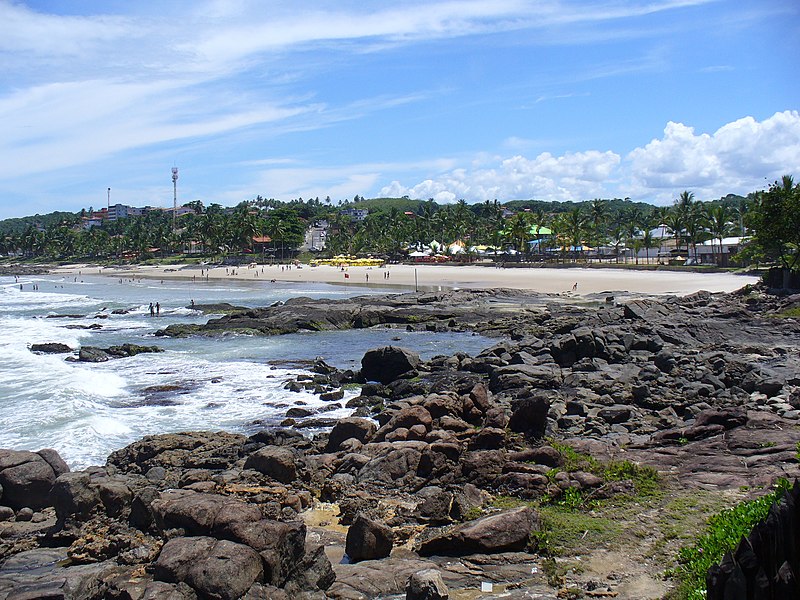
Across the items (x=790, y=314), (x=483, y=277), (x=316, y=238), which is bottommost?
(x=790, y=314)

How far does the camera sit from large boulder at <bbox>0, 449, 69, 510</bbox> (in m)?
12.3

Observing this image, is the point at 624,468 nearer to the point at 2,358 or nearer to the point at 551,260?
the point at 2,358

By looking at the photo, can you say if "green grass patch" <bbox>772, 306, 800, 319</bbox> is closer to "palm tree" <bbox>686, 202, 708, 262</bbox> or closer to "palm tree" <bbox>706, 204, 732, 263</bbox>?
"palm tree" <bbox>706, 204, 732, 263</bbox>

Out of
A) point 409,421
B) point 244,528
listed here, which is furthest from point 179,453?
point 244,528

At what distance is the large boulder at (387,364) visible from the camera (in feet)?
86.9

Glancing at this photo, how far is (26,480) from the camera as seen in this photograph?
12.4 metres

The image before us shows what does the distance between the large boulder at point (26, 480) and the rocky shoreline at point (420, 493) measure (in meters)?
0.03

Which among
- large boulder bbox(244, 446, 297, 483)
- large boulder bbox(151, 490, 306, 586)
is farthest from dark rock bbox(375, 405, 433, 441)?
large boulder bbox(151, 490, 306, 586)

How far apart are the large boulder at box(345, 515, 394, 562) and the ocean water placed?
9.35 m

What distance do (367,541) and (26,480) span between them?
6465 millimetres

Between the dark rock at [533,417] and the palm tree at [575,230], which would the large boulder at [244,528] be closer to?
the dark rock at [533,417]

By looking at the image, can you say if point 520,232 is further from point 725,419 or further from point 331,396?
point 725,419

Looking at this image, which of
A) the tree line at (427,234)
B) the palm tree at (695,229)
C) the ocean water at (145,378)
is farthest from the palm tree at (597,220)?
the ocean water at (145,378)

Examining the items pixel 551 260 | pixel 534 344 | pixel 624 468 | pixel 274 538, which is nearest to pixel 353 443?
pixel 624 468
